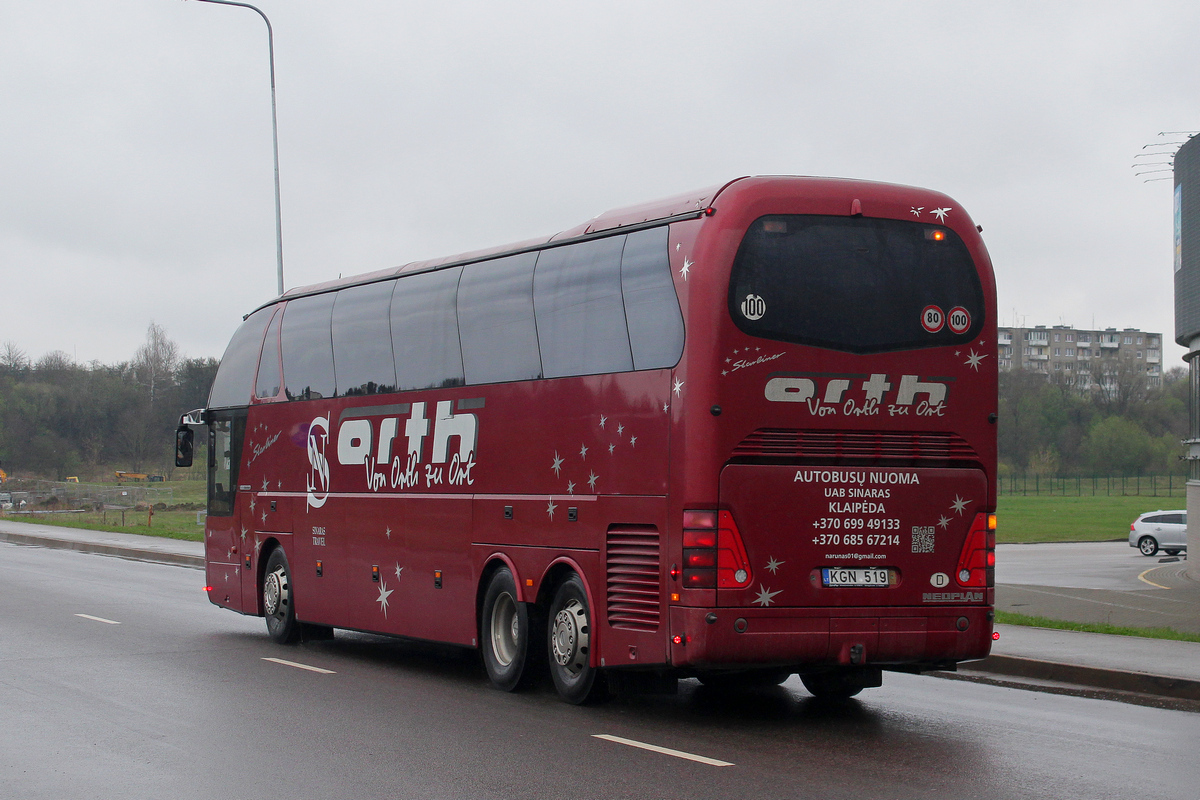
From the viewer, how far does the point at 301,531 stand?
14750 mm

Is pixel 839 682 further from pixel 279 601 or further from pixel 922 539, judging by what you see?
pixel 279 601

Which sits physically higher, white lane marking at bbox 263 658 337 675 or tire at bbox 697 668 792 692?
tire at bbox 697 668 792 692

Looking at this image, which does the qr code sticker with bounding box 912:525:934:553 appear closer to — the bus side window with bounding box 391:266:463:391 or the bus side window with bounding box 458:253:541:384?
the bus side window with bounding box 458:253:541:384

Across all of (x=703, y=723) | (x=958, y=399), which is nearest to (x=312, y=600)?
(x=703, y=723)

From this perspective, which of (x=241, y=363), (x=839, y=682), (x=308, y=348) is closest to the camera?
(x=839, y=682)

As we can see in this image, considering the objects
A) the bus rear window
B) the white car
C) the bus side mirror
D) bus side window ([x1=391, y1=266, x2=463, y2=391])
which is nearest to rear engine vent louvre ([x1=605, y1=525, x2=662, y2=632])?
the bus rear window

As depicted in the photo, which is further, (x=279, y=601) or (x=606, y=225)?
(x=279, y=601)

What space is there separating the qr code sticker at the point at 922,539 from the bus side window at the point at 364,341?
5.75m

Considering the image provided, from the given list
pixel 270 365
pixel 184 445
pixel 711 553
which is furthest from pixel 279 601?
pixel 711 553

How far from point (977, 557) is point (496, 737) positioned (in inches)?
149

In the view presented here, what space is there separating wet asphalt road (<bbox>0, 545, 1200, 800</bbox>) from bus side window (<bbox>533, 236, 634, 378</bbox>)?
2756mm

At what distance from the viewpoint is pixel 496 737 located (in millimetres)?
8789

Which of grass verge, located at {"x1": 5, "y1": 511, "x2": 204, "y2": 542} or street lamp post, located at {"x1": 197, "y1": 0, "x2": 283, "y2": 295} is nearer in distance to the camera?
street lamp post, located at {"x1": 197, "y1": 0, "x2": 283, "y2": 295}

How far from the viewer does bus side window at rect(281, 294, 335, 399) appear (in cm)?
1424
